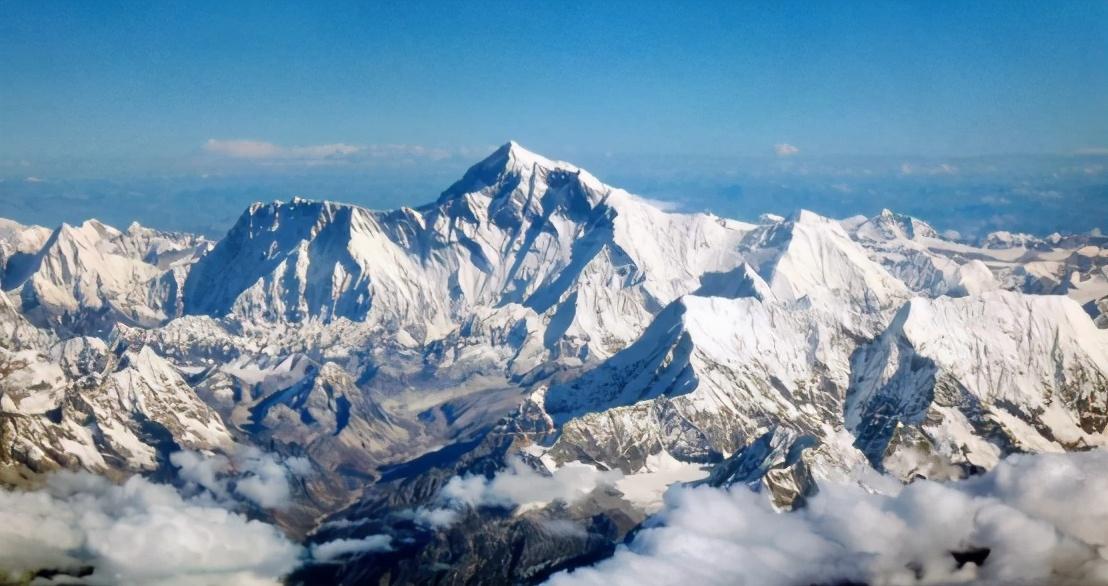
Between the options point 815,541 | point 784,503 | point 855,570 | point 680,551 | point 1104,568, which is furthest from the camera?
point 784,503

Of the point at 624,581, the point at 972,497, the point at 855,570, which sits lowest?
the point at 624,581

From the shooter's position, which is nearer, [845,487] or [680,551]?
[680,551]

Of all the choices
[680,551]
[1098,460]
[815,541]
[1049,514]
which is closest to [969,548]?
[1049,514]

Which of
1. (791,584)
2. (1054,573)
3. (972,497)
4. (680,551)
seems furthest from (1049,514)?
(680,551)

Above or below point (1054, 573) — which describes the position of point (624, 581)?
below

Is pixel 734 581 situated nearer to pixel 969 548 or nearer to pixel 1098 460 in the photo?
pixel 969 548

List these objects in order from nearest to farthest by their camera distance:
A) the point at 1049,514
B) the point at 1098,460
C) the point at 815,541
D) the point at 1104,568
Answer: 1. the point at 1104,568
2. the point at 1049,514
3. the point at 1098,460
4. the point at 815,541

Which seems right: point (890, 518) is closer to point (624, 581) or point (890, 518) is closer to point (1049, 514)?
point (1049, 514)
